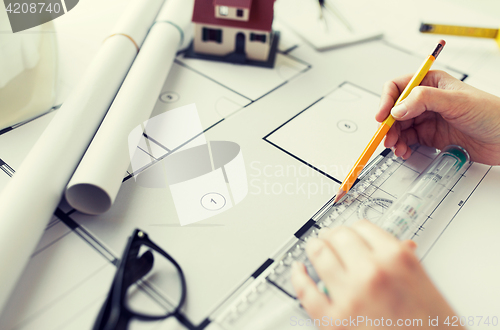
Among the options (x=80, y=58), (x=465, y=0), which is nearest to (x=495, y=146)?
(x=80, y=58)

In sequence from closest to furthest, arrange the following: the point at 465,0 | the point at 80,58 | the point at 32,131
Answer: the point at 32,131
the point at 80,58
the point at 465,0

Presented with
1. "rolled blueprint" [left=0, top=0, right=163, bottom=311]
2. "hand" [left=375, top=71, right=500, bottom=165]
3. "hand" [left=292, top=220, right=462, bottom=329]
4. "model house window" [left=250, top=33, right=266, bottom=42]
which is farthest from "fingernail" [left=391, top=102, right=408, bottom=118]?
"rolled blueprint" [left=0, top=0, right=163, bottom=311]

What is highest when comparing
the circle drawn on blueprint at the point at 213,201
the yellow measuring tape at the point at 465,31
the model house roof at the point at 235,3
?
the model house roof at the point at 235,3

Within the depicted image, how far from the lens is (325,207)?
54cm

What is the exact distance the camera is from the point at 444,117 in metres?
0.63

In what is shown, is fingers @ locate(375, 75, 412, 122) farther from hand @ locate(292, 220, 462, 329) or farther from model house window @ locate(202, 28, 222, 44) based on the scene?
model house window @ locate(202, 28, 222, 44)

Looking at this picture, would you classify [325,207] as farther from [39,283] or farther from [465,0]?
[465,0]

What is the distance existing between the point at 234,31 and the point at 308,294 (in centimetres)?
59

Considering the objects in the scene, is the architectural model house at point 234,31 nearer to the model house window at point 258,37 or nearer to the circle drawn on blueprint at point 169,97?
the model house window at point 258,37

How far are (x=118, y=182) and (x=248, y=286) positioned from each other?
0.73 feet

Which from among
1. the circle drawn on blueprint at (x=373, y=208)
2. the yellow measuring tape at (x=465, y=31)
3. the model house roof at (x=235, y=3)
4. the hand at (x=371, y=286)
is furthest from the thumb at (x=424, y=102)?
the yellow measuring tape at (x=465, y=31)

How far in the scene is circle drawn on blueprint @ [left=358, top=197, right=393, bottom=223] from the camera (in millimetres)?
524

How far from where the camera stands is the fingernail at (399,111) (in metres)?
0.58

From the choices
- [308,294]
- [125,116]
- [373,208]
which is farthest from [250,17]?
[308,294]
